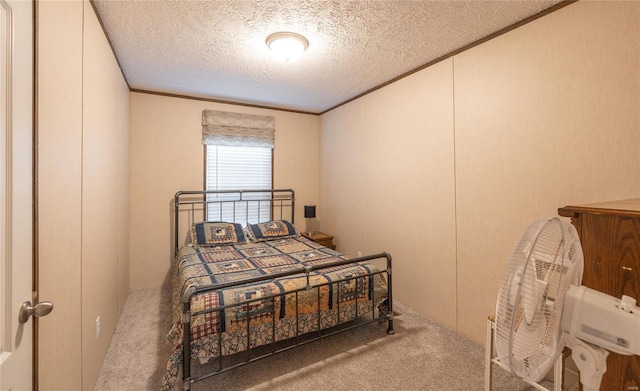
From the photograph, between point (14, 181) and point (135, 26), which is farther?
point (135, 26)

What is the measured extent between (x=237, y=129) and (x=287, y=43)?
6.51ft

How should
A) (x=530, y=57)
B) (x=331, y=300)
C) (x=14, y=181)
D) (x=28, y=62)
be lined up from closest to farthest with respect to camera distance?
(x=14, y=181) < (x=28, y=62) < (x=530, y=57) < (x=331, y=300)

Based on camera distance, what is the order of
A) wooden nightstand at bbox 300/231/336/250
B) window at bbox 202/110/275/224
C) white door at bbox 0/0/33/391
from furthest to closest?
wooden nightstand at bbox 300/231/336/250, window at bbox 202/110/275/224, white door at bbox 0/0/33/391

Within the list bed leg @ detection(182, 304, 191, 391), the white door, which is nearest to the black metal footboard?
bed leg @ detection(182, 304, 191, 391)

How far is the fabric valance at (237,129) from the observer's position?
384cm

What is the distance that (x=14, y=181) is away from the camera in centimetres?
86

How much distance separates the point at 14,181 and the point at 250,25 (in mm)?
1764

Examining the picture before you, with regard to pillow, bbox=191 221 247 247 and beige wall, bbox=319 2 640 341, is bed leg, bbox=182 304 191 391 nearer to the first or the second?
pillow, bbox=191 221 247 247

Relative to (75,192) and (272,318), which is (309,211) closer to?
(272,318)

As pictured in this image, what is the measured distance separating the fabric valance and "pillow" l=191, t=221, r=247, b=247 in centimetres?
111

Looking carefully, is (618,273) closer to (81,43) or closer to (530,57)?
(530,57)

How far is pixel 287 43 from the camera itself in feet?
7.33

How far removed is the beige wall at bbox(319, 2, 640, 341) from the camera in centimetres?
166

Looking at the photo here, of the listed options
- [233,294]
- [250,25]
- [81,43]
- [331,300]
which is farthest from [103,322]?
[250,25]
